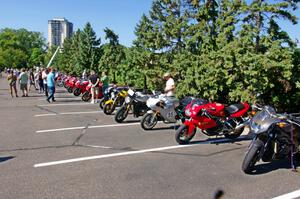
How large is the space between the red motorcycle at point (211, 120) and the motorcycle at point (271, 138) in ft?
5.56

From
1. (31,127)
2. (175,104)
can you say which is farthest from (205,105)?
(31,127)

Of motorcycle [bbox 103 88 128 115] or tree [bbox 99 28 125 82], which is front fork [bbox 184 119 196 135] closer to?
motorcycle [bbox 103 88 128 115]

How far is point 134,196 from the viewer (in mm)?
4641

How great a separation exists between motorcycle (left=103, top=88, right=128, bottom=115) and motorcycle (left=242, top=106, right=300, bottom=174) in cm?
673

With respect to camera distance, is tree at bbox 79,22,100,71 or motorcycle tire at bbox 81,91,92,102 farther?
tree at bbox 79,22,100,71

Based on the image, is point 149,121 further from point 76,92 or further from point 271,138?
point 76,92

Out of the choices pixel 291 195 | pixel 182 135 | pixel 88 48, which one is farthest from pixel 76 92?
pixel 88 48

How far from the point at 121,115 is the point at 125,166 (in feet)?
15.9

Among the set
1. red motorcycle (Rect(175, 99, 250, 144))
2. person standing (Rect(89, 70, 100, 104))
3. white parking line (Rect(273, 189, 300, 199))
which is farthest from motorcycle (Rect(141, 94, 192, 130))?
person standing (Rect(89, 70, 100, 104))

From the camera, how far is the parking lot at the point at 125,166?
15.9 ft

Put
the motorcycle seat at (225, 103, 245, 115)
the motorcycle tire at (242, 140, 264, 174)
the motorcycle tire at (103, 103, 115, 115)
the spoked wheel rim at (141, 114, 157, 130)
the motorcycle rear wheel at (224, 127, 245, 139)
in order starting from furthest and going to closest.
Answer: the motorcycle tire at (103, 103, 115, 115), the spoked wheel rim at (141, 114, 157, 130), the motorcycle rear wheel at (224, 127, 245, 139), the motorcycle seat at (225, 103, 245, 115), the motorcycle tire at (242, 140, 264, 174)

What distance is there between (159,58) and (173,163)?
14.7 meters

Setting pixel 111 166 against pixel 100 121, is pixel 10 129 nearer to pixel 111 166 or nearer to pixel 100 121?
pixel 100 121

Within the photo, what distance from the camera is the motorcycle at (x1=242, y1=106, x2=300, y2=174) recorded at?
18.5 ft
